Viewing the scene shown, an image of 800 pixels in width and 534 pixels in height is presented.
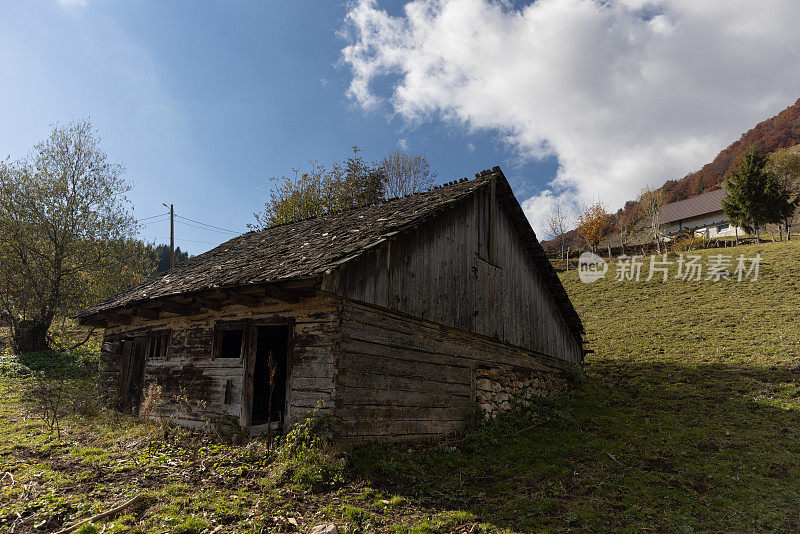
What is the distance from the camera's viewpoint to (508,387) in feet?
40.7

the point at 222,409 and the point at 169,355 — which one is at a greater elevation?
the point at 169,355

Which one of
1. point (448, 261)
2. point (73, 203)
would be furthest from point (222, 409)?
point (73, 203)

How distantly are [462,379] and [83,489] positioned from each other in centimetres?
753

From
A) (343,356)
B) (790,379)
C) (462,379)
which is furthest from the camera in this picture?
(790,379)

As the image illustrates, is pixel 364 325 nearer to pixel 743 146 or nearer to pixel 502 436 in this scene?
pixel 502 436

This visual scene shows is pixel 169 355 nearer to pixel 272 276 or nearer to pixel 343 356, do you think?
pixel 272 276

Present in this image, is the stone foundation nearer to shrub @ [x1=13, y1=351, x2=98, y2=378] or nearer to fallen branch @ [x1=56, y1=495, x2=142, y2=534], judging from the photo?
fallen branch @ [x1=56, y1=495, x2=142, y2=534]

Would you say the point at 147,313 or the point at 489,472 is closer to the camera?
the point at 489,472

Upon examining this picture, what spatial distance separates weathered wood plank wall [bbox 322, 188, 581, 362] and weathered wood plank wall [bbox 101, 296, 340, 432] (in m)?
1.08

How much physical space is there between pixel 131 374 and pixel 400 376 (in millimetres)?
9029

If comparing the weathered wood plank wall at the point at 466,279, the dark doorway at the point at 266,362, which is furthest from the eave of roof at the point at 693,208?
the dark doorway at the point at 266,362

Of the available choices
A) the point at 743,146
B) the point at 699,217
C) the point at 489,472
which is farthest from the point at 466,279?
the point at 743,146

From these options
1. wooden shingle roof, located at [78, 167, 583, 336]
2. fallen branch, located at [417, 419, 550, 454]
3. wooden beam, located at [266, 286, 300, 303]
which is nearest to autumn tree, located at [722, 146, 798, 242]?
wooden shingle roof, located at [78, 167, 583, 336]

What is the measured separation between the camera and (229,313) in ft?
31.9
